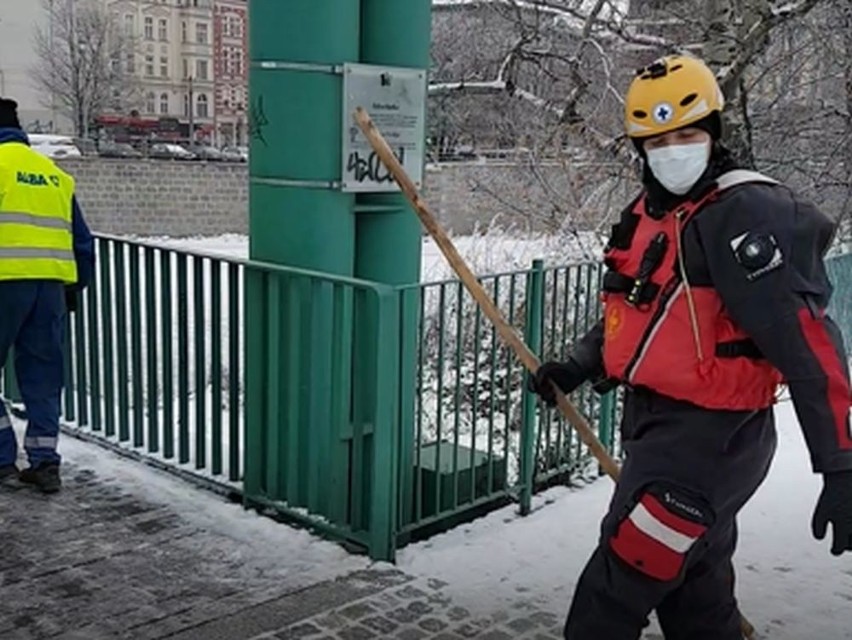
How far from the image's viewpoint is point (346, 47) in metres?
4.17

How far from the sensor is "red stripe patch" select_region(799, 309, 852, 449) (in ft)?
8.21

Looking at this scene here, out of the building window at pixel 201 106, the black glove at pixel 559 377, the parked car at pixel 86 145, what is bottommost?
the parked car at pixel 86 145

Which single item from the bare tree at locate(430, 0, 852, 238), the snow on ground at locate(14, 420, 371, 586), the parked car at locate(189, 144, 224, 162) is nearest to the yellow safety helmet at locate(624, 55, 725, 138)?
the snow on ground at locate(14, 420, 371, 586)

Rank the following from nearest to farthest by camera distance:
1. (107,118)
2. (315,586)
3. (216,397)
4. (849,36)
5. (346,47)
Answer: (315,586), (346,47), (216,397), (849,36), (107,118)

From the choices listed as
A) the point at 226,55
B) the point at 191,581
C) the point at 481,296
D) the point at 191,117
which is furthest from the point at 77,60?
the point at 481,296

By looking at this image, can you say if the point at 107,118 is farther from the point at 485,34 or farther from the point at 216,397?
the point at 216,397

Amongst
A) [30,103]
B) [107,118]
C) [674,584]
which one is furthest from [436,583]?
[30,103]

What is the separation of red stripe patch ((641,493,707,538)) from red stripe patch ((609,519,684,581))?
0.18ft

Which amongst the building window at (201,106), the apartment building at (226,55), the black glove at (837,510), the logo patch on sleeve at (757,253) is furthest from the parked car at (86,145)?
the black glove at (837,510)

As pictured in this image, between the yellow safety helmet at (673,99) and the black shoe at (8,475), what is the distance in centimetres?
343

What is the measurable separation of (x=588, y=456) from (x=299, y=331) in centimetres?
199

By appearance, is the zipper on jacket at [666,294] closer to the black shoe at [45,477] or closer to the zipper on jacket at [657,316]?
the zipper on jacket at [657,316]

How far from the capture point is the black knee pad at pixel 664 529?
271cm

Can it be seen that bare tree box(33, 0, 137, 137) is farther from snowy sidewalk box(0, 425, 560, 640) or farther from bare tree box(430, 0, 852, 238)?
snowy sidewalk box(0, 425, 560, 640)
